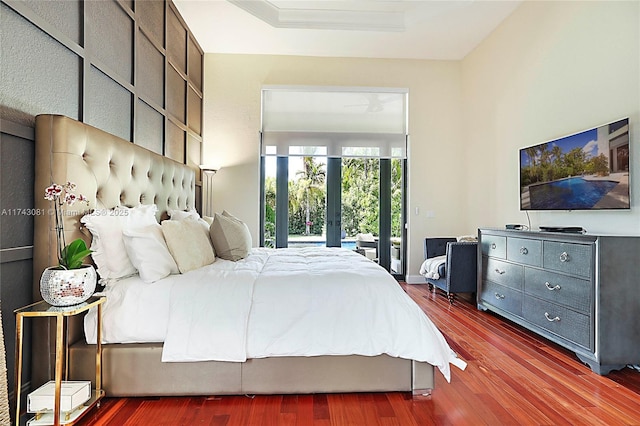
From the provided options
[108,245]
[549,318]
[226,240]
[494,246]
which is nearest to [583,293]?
[549,318]

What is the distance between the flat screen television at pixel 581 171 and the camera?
2.51m

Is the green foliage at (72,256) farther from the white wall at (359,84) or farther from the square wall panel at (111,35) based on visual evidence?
the white wall at (359,84)

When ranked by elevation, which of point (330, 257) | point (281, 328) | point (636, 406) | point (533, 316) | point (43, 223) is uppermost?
point (43, 223)

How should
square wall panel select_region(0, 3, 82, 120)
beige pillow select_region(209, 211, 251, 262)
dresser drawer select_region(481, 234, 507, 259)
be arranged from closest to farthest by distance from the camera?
square wall panel select_region(0, 3, 82, 120) < beige pillow select_region(209, 211, 251, 262) < dresser drawer select_region(481, 234, 507, 259)

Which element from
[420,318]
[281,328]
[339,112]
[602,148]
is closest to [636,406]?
[420,318]

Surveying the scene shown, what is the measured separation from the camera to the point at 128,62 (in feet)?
8.72

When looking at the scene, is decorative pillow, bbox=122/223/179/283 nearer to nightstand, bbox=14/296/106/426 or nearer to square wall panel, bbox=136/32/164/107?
nightstand, bbox=14/296/106/426

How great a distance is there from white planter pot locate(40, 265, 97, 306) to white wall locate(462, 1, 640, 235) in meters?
3.31

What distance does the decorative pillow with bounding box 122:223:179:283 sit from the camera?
1923 mm

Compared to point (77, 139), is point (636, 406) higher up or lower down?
lower down

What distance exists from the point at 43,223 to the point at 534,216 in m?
3.87

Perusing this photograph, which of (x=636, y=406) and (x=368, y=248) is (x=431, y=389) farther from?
(x=368, y=248)

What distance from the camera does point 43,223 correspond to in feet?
5.67

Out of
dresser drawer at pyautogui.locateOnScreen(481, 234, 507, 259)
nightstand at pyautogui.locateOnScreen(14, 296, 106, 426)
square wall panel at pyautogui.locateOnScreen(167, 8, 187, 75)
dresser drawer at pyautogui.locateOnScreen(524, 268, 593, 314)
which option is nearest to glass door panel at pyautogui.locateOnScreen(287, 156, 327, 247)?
square wall panel at pyautogui.locateOnScreen(167, 8, 187, 75)
